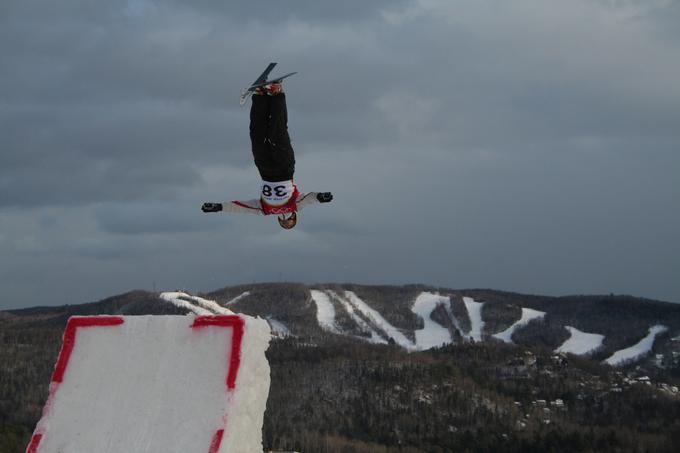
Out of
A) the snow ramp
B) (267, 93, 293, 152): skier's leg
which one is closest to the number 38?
(267, 93, 293, 152): skier's leg

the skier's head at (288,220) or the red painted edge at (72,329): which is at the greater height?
the skier's head at (288,220)

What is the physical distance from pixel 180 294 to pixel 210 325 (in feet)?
23.0

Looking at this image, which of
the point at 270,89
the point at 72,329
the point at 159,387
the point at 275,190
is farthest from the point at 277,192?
the point at 159,387

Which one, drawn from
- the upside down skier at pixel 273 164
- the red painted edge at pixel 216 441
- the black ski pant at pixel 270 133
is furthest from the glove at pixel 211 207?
the red painted edge at pixel 216 441

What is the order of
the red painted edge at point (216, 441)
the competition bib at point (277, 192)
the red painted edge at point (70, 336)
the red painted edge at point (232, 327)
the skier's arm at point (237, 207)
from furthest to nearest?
1. the skier's arm at point (237, 207)
2. the competition bib at point (277, 192)
3. the red painted edge at point (70, 336)
4. the red painted edge at point (232, 327)
5. the red painted edge at point (216, 441)

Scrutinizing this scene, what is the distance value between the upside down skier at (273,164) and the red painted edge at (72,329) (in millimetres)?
4218

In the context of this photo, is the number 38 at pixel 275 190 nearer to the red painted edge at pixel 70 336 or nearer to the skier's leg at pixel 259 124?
the skier's leg at pixel 259 124

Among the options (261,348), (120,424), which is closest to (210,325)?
(261,348)

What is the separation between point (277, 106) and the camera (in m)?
16.0

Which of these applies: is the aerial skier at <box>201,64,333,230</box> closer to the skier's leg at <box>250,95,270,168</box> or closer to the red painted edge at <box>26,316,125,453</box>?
the skier's leg at <box>250,95,270,168</box>

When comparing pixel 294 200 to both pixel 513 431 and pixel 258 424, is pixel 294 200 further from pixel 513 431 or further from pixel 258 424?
pixel 513 431

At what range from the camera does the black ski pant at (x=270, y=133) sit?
52.6 feet

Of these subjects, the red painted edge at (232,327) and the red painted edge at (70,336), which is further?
the red painted edge at (70,336)

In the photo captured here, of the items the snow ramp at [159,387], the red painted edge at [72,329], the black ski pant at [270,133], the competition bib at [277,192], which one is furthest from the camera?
the competition bib at [277,192]
